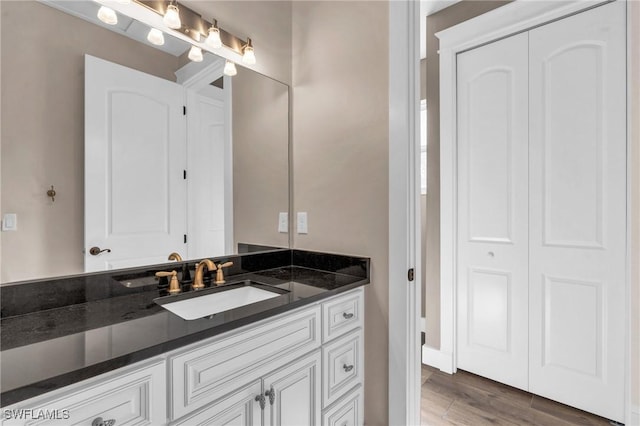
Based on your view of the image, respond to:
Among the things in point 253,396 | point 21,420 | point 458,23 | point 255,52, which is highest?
point 458,23

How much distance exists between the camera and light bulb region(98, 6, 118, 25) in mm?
1139

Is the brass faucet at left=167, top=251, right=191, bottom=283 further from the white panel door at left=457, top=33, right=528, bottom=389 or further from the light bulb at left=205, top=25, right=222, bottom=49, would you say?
the white panel door at left=457, top=33, right=528, bottom=389

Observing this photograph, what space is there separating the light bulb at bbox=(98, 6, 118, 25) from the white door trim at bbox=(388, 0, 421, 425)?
1.10 meters

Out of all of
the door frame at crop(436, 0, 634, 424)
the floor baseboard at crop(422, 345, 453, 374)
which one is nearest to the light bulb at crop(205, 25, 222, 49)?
the door frame at crop(436, 0, 634, 424)

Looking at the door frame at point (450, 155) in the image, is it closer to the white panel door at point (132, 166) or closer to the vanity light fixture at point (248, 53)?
the vanity light fixture at point (248, 53)

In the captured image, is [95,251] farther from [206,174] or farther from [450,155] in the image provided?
[450,155]

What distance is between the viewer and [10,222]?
97cm

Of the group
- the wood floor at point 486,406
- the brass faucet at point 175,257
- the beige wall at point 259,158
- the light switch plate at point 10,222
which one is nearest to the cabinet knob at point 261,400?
the brass faucet at point 175,257

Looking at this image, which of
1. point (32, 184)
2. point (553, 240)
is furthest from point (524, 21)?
point (32, 184)

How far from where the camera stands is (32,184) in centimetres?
100

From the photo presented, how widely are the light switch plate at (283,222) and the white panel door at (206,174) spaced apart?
13.1 inches

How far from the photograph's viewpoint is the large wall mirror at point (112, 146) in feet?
3.24

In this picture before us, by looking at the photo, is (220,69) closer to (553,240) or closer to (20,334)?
(20,334)

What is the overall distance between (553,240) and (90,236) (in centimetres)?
231
